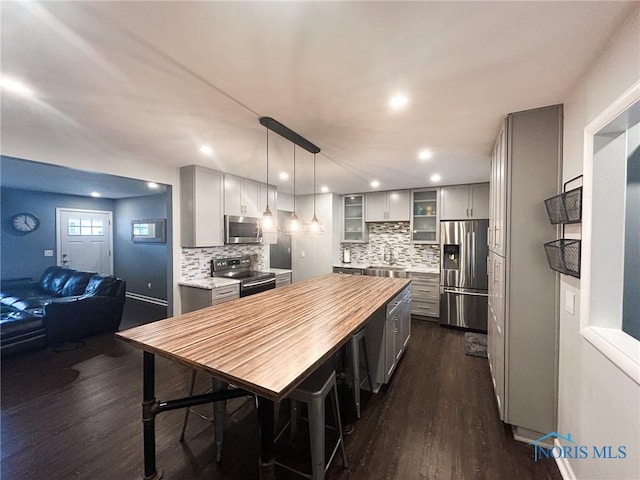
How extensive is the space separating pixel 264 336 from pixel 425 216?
4.09 meters

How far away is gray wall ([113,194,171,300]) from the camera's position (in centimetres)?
541

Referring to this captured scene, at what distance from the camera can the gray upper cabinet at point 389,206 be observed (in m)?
4.82

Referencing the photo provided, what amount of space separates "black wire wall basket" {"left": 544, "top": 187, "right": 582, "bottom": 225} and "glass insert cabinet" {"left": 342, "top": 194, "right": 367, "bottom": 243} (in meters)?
3.61

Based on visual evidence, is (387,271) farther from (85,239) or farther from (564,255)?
(85,239)

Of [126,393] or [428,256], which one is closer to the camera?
[126,393]

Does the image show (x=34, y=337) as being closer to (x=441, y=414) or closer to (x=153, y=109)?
(x=153, y=109)

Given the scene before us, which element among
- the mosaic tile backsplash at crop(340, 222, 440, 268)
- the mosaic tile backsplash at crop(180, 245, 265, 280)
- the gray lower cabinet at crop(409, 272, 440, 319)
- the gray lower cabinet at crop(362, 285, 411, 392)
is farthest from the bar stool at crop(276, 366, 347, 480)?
the mosaic tile backsplash at crop(340, 222, 440, 268)

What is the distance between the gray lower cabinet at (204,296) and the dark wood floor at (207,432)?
30.7 inches

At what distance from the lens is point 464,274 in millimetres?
4035

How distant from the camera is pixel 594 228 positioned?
4.26 ft

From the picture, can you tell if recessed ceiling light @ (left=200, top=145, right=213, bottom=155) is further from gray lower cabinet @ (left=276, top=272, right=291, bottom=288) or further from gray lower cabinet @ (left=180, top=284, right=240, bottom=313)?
gray lower cabinet @ (left=276, top=272, right=291, bottom=288)

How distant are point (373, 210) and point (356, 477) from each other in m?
4.19

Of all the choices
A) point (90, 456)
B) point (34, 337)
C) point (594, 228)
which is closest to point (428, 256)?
point (594, 228)

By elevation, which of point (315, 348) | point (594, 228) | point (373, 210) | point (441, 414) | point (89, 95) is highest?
point (89, 95)
